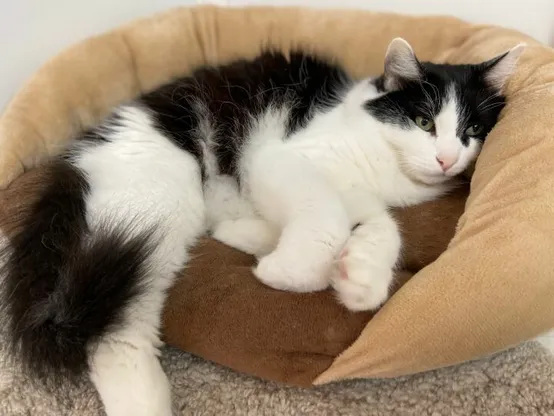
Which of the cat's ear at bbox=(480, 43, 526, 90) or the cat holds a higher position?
the cat's ear at bbox=(480, 43, 526, 90)

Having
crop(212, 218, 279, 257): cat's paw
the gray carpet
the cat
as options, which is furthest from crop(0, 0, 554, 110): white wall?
the gray carpet

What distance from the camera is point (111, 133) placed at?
1.58m

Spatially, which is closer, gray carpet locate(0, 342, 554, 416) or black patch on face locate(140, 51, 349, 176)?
gray carpet locate(0, 342, 554, 416)

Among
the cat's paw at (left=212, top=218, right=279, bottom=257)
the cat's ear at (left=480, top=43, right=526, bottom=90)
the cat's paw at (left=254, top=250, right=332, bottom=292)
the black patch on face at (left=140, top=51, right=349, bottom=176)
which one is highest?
the cat's ear at (left=480, top=43, right=526, bottom=90)

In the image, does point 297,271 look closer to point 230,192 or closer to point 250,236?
point 250,236


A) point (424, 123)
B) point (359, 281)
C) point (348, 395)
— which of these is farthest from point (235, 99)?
point (348, 395)

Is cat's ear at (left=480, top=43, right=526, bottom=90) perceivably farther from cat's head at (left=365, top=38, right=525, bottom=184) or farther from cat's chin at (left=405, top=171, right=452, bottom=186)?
cat's chin at (left=405, top=171, right=452, bottom=186)

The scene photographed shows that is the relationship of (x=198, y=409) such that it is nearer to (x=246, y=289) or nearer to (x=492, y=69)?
(x=246, y=289)

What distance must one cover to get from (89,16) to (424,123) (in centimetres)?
141

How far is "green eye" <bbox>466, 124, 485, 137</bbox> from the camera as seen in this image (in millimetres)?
1496

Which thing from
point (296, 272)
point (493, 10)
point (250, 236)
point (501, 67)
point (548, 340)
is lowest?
point (548, 340)

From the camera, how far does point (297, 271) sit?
3.93 feet

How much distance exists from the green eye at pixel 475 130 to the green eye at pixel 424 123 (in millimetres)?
107

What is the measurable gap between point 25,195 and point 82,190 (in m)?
0.24
